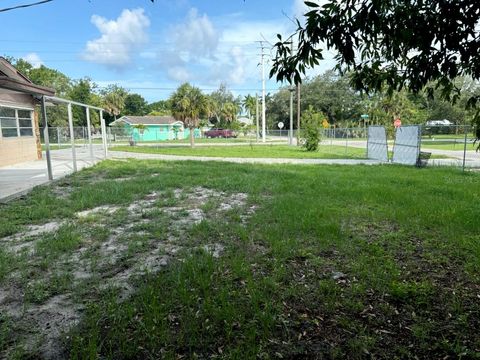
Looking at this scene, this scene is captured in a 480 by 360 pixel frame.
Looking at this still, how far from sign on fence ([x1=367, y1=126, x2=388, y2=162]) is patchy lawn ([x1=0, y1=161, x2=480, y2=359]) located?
10.3 metres

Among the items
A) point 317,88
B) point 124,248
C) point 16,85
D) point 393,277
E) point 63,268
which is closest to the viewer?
point 393,277

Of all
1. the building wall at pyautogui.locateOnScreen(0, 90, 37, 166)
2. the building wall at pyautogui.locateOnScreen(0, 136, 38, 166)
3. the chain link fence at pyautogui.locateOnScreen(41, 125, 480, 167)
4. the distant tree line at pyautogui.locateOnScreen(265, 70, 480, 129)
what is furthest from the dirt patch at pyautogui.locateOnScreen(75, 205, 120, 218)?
the distant tree line at pyautogui.locateOnScreen(265, 70, 480, 129)

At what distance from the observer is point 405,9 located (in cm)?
239

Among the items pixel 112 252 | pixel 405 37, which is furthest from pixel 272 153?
pixel 405 37

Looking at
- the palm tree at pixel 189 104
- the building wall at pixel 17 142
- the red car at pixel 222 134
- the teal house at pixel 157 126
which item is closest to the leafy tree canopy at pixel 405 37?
the building wall at pixel 17 142

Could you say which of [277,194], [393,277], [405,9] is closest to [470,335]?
[393,277]

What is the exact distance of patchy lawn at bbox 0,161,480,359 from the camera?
8.37 feet

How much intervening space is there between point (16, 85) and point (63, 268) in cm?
587

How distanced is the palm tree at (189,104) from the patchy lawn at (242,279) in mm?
21499

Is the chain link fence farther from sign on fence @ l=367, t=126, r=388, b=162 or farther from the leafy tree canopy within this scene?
the leafy tree canopy

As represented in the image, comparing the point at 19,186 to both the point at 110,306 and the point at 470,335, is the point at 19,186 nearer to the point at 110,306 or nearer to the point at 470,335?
the point at 110,306

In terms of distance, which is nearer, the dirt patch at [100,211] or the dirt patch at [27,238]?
the dirt patch at [27,238]

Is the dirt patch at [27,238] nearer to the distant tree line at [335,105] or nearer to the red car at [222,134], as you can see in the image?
the distant tree line at [335,105]

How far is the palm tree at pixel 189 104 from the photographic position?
27812 mm
